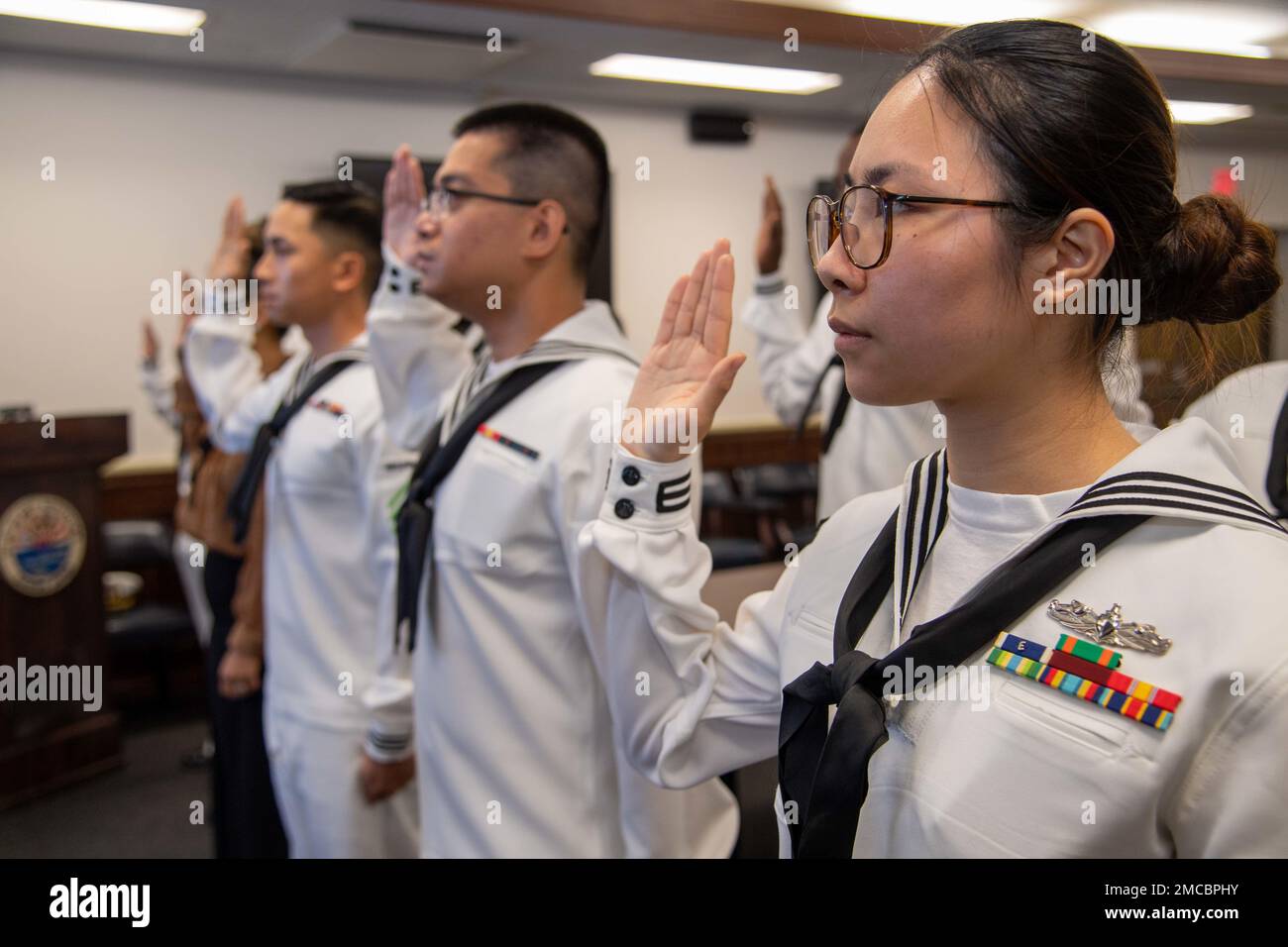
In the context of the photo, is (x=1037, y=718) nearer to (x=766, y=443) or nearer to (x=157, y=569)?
(x=766, y=443)

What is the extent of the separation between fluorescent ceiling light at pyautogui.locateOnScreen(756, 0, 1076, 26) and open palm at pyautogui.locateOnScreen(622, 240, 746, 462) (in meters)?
1.83

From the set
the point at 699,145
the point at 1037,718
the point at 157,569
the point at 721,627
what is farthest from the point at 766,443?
the point at 1037,718

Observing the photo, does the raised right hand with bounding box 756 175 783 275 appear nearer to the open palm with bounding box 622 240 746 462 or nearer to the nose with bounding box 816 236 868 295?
the open palm with bounding box 622 240 746 462

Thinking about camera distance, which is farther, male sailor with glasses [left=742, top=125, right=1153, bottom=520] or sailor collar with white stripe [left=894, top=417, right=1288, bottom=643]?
male sailor with glasses [left=742, top=125, right=1153, bottom=520]

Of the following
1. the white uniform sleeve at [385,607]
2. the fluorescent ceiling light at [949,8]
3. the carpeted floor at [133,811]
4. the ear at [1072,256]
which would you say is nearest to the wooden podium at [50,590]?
the carpeted floor at [133,811]

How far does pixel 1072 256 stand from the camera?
0.84m

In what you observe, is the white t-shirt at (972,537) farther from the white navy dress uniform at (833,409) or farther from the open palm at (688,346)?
the white navy dress uniform at (833,409)

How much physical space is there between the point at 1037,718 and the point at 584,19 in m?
1.60

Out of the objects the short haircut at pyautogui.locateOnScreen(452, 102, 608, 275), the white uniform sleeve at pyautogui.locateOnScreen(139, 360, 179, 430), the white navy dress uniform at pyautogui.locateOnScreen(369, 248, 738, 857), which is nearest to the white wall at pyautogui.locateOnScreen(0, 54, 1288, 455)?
the white uniform sleeve at pyautogui.locateOnScreen(139, 360, 179, 430)

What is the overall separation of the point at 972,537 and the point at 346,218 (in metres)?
2.09

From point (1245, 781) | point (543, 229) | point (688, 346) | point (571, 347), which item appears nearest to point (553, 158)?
point (543, 229)

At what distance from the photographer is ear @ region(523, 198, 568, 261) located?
5.63 feet

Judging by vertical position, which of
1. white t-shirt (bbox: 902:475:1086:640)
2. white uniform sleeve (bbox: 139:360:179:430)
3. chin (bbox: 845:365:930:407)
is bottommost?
white t-shirt (bbox: 902:475:1086:640)

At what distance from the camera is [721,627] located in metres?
1.13
